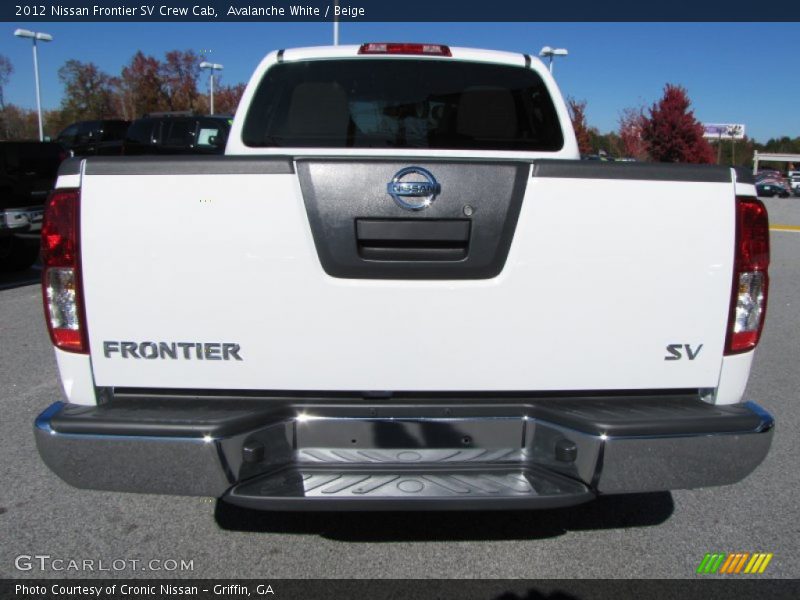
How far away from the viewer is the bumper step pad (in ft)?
7.43

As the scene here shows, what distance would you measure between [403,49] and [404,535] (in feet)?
8.02

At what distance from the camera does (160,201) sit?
2227mm

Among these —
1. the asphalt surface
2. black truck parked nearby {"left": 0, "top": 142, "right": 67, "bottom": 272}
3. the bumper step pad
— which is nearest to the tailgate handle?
the bumper step pad

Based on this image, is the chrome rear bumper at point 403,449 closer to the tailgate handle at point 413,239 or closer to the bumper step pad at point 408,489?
the bumper step pad at point 408,489

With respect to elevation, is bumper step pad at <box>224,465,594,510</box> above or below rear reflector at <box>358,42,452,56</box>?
below

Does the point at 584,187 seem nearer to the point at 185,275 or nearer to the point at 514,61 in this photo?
the point at 185,275

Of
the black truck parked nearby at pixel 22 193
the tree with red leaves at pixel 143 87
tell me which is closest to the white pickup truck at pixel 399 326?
the black truck parked nearby at pixel 22 193

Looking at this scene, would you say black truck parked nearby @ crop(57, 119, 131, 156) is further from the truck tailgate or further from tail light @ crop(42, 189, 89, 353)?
the truck tailgate

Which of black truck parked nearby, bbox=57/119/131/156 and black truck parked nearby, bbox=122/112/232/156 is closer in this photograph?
black truck parked nearby, bbox=122/112/232/156

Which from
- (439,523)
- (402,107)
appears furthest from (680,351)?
(402,107)

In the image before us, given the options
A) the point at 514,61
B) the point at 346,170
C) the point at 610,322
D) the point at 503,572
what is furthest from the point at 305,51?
the point at 503,572

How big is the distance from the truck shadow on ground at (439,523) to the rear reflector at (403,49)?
92.8 inches

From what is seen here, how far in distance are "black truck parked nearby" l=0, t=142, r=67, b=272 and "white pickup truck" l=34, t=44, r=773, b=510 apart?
7.96 m

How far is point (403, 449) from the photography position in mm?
2375
